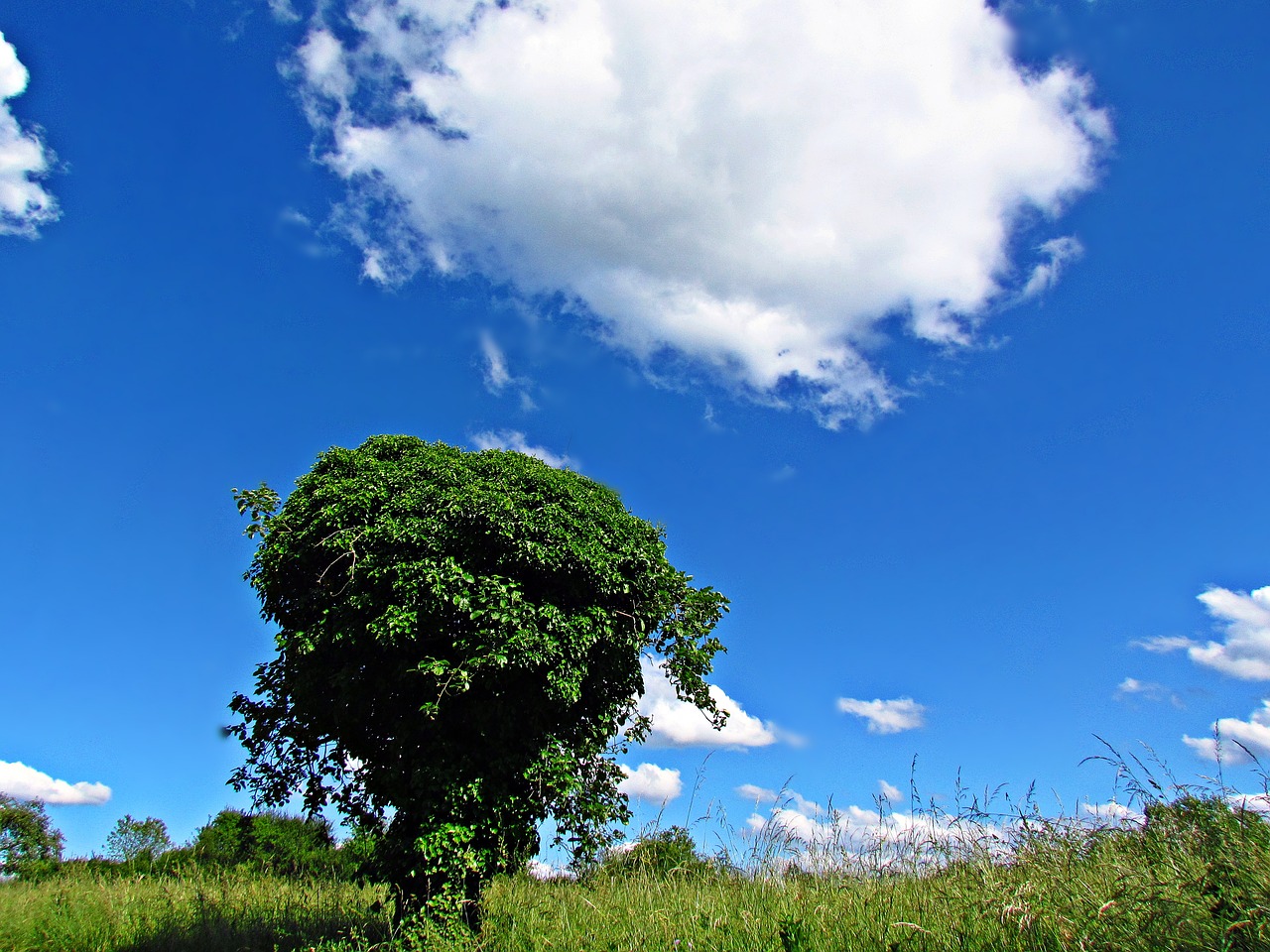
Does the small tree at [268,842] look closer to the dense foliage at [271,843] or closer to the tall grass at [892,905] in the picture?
the dense foliage at [271,843]

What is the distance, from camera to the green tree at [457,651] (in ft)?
34.3

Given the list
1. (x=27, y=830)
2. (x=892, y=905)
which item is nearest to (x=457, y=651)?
(x=892, y=905)

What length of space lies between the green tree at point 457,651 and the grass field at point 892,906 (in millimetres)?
1289

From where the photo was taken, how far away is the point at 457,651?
10.8 meters

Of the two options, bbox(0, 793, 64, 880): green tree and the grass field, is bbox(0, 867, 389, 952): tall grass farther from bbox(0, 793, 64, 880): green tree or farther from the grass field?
bbox(0, 793, 64, 880): green tree

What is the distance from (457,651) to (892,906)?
6714 millimetres

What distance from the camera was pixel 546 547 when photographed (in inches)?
439

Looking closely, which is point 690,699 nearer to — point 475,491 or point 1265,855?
point 475,491

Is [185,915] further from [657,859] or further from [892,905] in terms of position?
[892,905]

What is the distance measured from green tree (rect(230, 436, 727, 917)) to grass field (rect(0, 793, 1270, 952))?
4.23 ft

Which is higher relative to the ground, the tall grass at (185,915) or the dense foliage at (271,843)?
the dense foliage at (271,843)

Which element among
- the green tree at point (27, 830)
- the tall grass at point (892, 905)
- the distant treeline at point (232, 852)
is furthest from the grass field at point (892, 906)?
the green tree at point (27, 830)

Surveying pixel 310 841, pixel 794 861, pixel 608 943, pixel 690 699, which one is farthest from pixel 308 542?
pixel 310 841

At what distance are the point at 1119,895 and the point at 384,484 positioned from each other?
10788 mm
